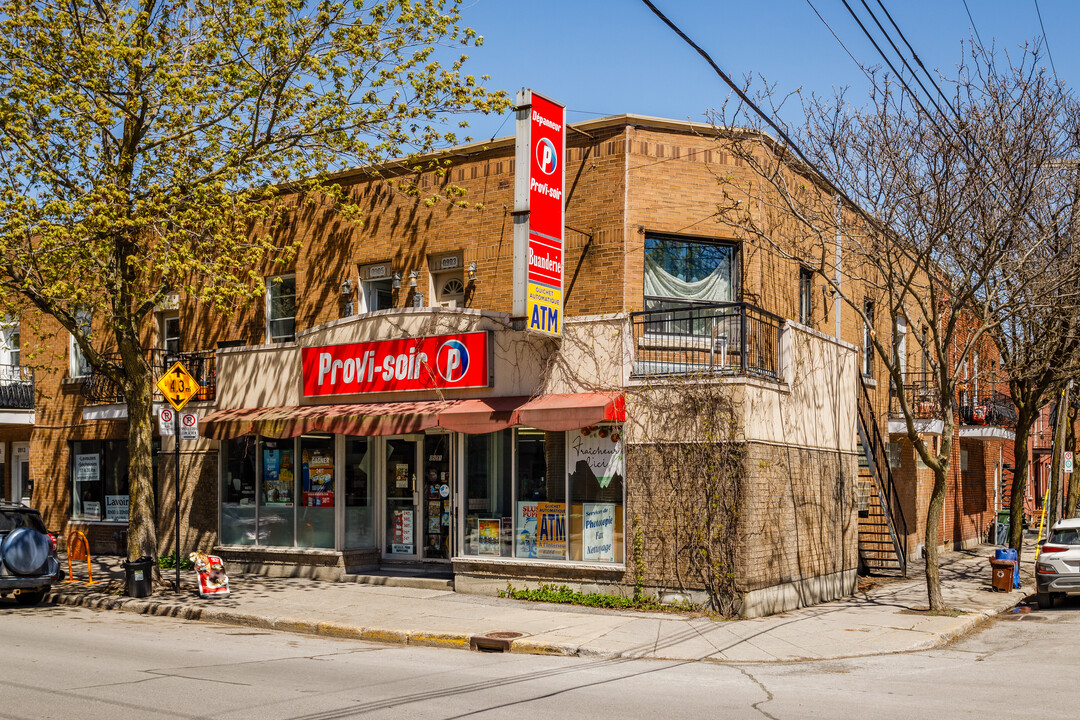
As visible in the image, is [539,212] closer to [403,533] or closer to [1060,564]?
[403,533]

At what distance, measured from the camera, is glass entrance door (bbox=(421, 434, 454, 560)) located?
1884 cm

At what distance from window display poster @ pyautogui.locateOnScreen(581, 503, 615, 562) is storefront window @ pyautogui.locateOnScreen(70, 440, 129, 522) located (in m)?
12.8

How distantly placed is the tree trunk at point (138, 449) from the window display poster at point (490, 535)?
226 inches

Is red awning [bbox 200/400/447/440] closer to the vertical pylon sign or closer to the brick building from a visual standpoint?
the brick building

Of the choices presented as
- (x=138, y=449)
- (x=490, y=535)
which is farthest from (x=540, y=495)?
(x=138, y=449)

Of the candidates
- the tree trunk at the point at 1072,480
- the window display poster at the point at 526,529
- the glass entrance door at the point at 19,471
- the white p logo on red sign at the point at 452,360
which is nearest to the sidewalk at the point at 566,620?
the window display poster at the point at 526,529

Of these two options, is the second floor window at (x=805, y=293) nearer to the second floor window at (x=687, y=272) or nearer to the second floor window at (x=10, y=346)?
the second floor window at (x=687, y=272)

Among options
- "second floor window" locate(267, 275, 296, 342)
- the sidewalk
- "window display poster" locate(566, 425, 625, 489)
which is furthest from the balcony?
"second floor window" locate(267, 275, 296, 342)

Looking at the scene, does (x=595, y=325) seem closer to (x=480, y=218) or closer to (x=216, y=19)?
(x=480, y=218)

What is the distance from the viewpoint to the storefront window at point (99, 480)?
78.5 ft

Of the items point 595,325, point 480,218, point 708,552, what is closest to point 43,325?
A: point 480,218

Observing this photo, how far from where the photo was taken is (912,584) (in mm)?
20016

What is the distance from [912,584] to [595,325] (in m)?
8.94

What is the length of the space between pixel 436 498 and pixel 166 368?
786 centimetres
